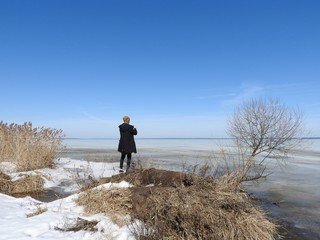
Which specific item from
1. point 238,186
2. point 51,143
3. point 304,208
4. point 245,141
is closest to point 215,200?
point 238,186

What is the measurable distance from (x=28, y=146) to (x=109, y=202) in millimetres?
7533

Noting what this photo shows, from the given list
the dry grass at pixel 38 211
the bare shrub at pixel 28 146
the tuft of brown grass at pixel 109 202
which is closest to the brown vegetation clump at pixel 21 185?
the bare shrub at pixel 28 146

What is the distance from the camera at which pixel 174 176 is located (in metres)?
7.72

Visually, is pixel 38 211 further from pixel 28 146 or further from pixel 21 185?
pixel 28 146

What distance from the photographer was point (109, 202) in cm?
660

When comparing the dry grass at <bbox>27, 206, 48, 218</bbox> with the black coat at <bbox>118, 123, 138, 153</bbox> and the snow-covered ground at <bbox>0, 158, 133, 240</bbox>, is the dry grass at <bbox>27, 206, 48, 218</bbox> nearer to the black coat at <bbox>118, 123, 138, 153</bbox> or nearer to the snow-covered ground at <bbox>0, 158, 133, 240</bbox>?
the snow-covered ground at <bbox>0, 158, 133, 240</bbox>

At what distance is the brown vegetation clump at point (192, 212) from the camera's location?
17.4 feet

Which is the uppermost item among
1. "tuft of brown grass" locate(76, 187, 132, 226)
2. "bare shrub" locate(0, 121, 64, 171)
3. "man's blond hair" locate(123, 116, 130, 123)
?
"man's blond hair" locate(123, 116, 130, 123)

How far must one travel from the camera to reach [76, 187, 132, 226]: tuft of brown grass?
636 centimetres

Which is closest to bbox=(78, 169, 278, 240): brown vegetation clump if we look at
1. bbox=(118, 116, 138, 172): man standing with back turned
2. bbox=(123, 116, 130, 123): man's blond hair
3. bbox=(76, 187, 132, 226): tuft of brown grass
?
bbox=(76, 187, 132, 226): tuft of brown grass

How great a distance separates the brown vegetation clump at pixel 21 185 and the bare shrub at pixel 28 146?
1.82 metres

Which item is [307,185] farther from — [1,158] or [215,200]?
[1,158]

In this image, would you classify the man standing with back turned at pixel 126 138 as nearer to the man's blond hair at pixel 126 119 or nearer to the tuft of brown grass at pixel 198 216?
the man's blond hair at pixel 126 119

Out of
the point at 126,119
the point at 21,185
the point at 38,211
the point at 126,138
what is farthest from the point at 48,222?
the point at 126,119
